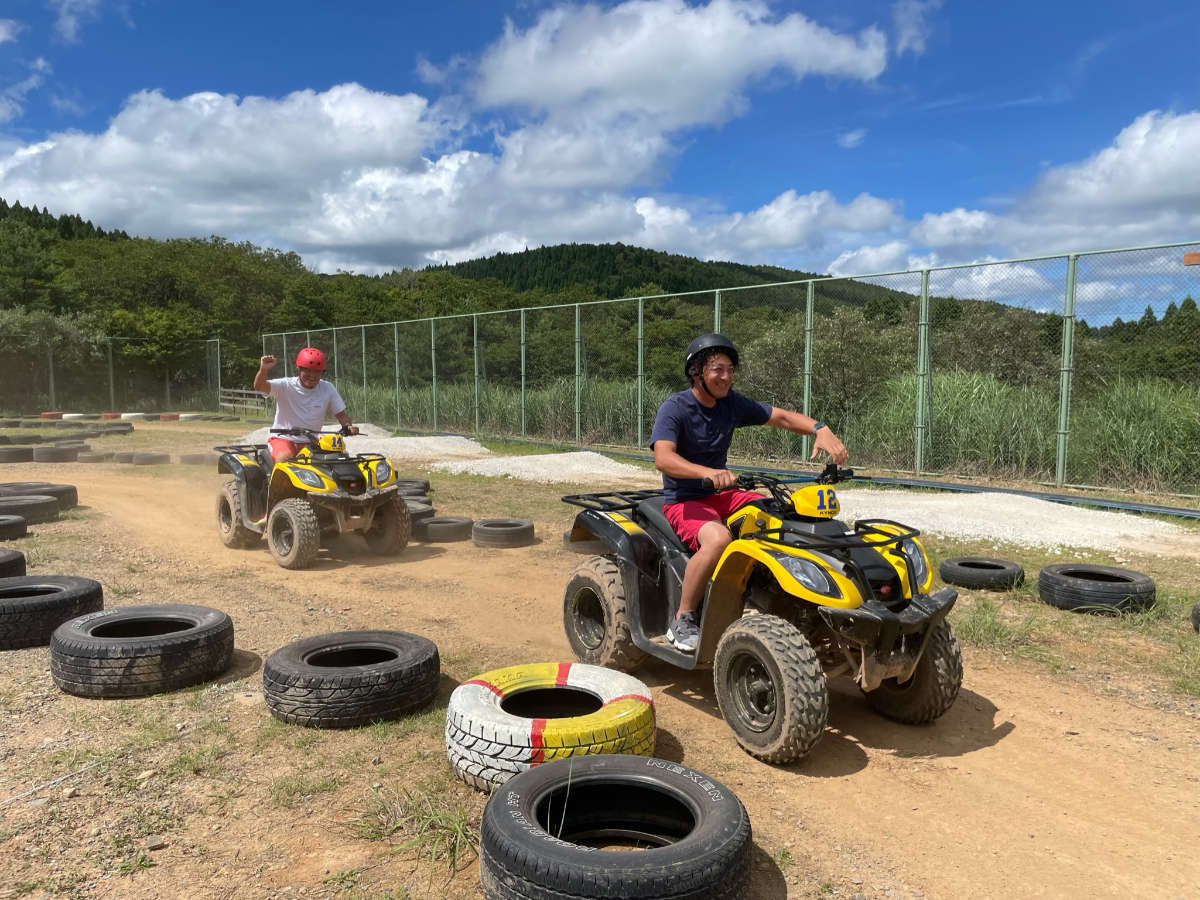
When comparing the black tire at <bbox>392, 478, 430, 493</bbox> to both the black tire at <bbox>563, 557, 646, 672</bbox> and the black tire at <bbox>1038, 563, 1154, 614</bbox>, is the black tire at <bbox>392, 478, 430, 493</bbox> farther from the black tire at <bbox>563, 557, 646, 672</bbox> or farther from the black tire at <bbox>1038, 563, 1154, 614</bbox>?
the black tire at <bbox>1038, 563, 1154, 614</bbox>

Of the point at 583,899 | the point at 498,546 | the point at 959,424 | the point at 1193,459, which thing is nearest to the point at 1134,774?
the point at 583,899

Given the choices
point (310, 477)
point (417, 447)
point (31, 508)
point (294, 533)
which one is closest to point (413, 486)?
point (310, 477)

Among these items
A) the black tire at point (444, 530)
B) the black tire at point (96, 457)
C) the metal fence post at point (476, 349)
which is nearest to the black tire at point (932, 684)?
the black tire at point (444, 530)

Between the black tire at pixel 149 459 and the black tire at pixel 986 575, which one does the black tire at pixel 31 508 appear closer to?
the black tire at pixel 149 459

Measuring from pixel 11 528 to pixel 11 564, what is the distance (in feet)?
7.93

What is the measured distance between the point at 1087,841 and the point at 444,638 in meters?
3.62

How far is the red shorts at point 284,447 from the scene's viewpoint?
25.5ft

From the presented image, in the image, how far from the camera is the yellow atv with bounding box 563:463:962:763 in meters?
3.51

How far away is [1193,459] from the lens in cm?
1073

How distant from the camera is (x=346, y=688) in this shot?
3.95 m

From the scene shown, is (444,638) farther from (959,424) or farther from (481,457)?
(481,457)

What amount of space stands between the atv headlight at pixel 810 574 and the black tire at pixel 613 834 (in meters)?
0.94

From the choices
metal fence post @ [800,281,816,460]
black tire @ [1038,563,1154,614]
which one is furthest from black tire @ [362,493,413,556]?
metal fence post @ [800,281,816,460]

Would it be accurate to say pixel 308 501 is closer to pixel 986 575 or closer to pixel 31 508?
pixel 31 508
